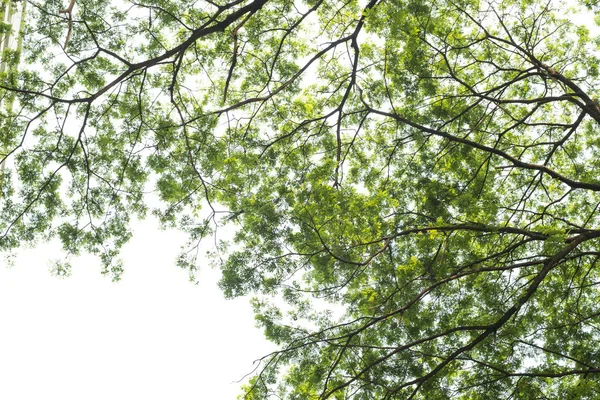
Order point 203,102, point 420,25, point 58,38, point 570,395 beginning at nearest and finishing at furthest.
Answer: point 570,395 → point 420,25 → point 58,38 → point 203,102

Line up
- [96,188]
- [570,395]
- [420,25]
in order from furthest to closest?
[96,188]
[420,25]
[570,395]

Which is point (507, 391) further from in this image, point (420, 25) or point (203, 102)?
point (203, 102)

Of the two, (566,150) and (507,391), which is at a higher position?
(566,150)

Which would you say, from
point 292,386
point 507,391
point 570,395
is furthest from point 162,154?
point 570,395

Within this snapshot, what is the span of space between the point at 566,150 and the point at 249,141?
572 centimetres

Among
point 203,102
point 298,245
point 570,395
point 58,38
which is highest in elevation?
point 203,102

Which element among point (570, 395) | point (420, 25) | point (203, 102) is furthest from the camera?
point (203, 102)

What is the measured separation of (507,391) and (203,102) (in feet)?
22.1

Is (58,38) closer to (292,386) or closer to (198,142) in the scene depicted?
(198,142)

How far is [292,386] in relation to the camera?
7.68m

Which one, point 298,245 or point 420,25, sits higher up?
point 420,25

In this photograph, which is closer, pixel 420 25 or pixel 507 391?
pixel 507 391

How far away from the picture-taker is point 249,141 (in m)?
9.27

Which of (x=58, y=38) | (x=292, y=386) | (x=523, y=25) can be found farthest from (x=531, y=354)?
(x=58, y=38)
